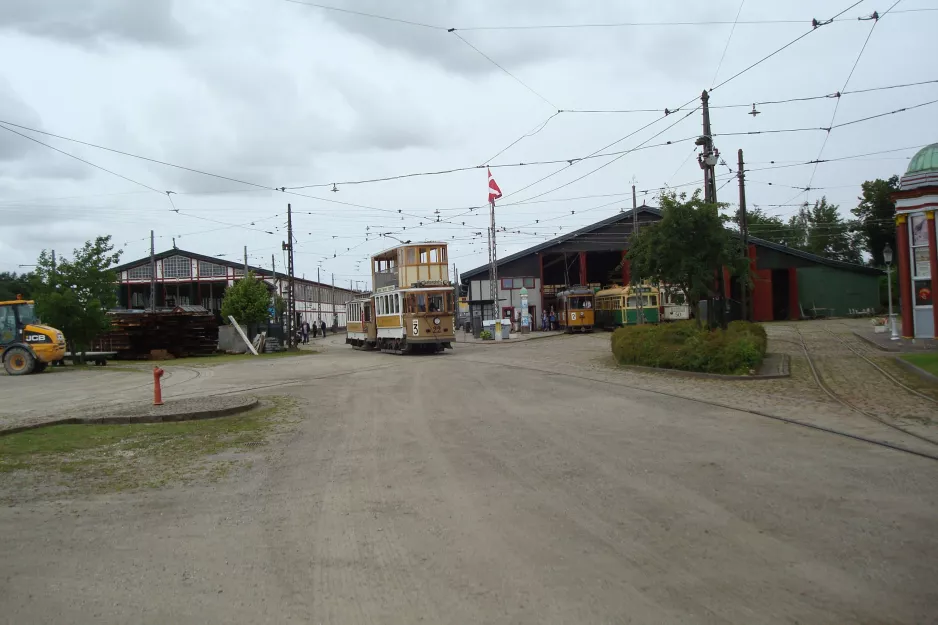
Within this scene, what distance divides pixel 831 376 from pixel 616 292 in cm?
3053

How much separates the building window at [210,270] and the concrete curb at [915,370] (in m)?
58.8

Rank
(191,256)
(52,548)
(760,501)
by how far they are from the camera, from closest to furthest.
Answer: (52,548)
(760,501)
(191,256)

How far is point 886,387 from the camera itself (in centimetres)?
1443

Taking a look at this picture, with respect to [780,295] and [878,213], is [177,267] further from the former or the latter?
[878,213]

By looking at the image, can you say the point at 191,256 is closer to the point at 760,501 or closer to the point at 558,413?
the point at 558,413

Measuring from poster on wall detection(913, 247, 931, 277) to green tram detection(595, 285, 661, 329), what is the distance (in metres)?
20.8

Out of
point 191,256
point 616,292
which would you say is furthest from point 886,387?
point 191,256

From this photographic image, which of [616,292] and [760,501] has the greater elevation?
[616,292]

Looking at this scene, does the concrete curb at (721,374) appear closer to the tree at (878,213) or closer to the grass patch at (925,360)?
the grass patch at (925,360)

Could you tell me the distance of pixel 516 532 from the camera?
5.89 metres

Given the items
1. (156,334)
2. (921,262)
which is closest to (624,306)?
(921,262)

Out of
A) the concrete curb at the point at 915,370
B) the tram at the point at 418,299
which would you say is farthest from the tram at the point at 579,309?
the concrete curb at the point at 915,370

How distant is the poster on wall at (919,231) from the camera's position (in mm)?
21359

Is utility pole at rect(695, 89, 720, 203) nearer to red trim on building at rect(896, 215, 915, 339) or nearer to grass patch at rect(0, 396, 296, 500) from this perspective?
red trim on building at rect(896, 215, 915, 339)
